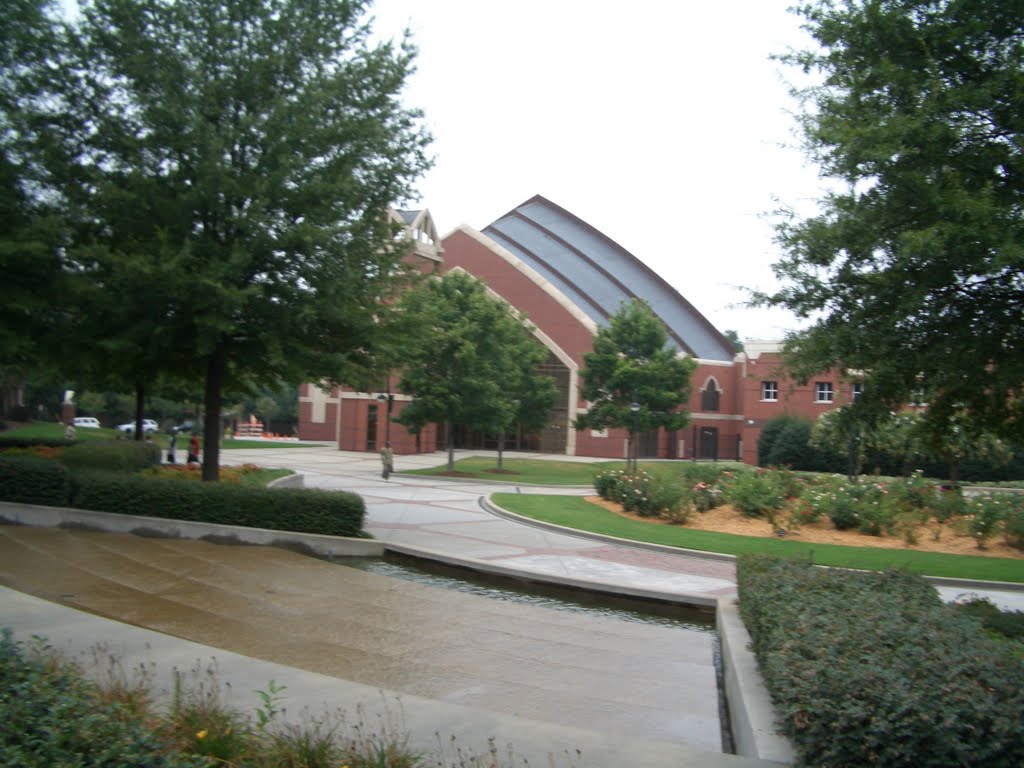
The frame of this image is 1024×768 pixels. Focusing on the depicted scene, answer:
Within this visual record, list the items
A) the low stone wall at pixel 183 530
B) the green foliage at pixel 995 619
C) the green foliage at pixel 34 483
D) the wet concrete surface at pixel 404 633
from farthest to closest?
the green foliage at pixel 34 483
the low stone wall at pixel 183 530
the green foliage at pixel 995 619
the wet concrete surface at pixel 404 633

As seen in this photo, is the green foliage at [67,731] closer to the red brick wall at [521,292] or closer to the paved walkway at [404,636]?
the paved walkway at [404,636]

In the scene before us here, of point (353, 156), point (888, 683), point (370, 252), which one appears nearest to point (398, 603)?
point (888, 683)

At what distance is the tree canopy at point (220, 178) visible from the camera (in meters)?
15.6

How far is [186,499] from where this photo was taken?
15297mm

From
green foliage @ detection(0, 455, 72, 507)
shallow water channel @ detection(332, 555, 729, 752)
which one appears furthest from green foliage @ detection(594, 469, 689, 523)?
green foliage @ detection(0, 455, 72, 507)

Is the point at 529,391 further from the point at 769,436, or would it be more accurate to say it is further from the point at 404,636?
the point at 404,636

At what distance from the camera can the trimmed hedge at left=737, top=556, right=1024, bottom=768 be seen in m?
4.39

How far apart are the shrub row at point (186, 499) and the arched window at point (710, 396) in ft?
171

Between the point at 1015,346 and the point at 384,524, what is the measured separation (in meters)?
13.7

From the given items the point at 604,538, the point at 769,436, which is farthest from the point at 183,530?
the point at 769,436

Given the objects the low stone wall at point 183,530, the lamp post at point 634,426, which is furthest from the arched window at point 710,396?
the low stone wall at point 183,530

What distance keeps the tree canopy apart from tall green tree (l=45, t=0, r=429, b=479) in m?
0.04

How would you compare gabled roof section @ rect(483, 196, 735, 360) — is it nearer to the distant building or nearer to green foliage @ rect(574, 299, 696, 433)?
the distant building

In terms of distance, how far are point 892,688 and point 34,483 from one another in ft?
50.7
